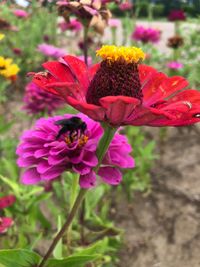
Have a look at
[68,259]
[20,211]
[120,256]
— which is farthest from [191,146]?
[68,259]

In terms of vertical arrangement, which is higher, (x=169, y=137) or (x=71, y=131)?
(x=71, y=131)

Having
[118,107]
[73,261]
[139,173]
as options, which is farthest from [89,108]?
[139,173]

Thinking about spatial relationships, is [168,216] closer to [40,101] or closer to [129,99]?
[40,101]

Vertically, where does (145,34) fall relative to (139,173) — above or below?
above

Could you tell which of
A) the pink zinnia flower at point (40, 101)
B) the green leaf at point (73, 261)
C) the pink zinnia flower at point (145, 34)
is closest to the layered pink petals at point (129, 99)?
the green leaf at point (73, 261)

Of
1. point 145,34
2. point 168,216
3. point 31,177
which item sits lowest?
point 168,216

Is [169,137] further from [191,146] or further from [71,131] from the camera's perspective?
[71,131]

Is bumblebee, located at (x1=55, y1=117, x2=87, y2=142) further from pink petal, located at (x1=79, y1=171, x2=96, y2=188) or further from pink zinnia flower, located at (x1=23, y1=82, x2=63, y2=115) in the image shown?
pink zinnia flower, located at (x1=23, y1=82, x2=63, y2=115)
